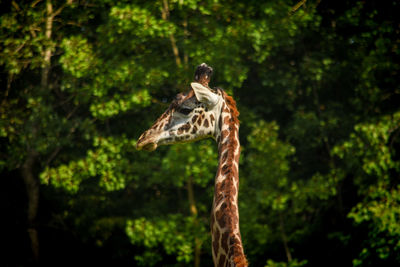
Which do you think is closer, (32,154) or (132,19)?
(132,19)

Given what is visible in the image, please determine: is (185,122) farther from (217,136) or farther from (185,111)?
(217,136)

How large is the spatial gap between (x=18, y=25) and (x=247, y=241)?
6416 millimetres

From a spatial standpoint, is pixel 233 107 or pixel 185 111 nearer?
pixel 233 107

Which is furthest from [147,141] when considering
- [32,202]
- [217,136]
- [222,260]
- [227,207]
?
[32,202]

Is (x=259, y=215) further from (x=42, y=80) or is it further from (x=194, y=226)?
(x=42, y=80)

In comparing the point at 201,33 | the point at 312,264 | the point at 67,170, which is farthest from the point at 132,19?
the point at 312,264

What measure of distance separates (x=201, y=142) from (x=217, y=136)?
466cm

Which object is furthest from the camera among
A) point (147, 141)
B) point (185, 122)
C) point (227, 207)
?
point (185, 122)

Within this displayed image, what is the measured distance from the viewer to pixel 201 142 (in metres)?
9.20

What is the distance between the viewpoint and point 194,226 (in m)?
9.55

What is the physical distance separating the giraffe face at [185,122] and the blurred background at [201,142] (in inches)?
163

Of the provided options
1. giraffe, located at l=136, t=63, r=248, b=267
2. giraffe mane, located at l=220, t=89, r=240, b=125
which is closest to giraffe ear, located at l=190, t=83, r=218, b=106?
giraffe, located at l=136, t=63, r=248, b=267

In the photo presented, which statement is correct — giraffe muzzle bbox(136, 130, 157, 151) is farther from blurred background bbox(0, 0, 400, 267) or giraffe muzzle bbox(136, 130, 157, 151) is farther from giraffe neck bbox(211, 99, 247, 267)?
blurred background bbox(0, 0, 400, 267)

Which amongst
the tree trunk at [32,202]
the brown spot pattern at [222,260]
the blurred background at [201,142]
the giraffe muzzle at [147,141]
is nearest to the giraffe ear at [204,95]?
the giraffe muzzle at [147,141]
